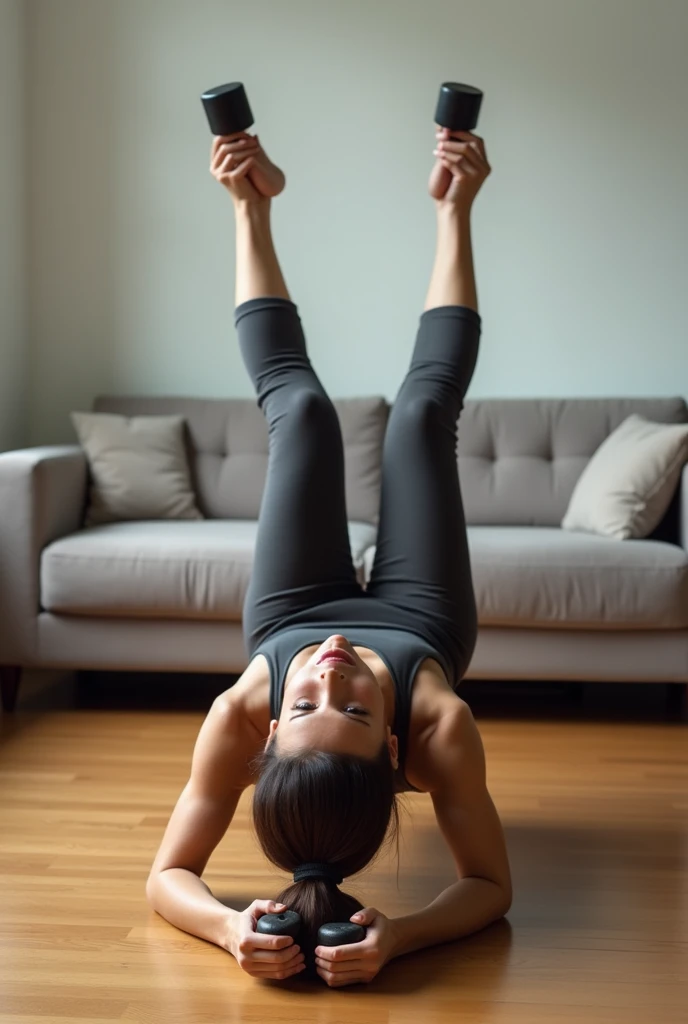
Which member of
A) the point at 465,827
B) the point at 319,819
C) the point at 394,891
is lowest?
the point at 394,891

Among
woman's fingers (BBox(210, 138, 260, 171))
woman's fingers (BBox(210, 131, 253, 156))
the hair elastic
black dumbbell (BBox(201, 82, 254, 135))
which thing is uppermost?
black dumbbell (BBox(201, 82, 254, 135))

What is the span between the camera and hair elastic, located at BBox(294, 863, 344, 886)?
1636 mm

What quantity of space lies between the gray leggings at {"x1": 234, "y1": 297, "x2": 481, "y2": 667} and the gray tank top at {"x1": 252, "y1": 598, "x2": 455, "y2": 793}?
5 cm

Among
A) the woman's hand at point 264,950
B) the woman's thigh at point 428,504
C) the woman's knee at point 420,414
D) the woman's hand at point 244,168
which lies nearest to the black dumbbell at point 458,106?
the woman's hand at point 244,168

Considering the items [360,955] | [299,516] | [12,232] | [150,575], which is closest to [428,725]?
[360,955]

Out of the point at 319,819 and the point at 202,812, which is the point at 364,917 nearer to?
the point at 319,819

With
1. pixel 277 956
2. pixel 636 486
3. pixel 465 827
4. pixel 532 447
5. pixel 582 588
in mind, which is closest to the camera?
pixel 277 956

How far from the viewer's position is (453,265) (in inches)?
100

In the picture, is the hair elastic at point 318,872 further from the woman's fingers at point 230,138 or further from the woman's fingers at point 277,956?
the woman's fingers at point 230,138

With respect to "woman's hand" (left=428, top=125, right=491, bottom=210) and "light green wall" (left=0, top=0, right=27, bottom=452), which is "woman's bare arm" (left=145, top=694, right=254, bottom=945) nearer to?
"woman's hand" (left=428, top=125, right=491, bottom=210)

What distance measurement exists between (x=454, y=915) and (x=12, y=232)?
3.20 m

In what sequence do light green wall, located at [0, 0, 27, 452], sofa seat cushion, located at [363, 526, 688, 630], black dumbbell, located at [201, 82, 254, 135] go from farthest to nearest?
1. light green wall, located at [0, 0, 27, 452]
2. sofa seat cushion, located at [363, 526, 688, 630]
3. black dumbbell, located at [201, 82, 254, 135]

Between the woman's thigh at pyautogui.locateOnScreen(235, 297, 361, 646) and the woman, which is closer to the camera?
the woman

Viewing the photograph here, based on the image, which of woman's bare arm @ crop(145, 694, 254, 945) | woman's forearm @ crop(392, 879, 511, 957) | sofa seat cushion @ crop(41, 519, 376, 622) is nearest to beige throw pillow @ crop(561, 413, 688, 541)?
sofa seat cushion @ crop(41, 519, 376, 622)
